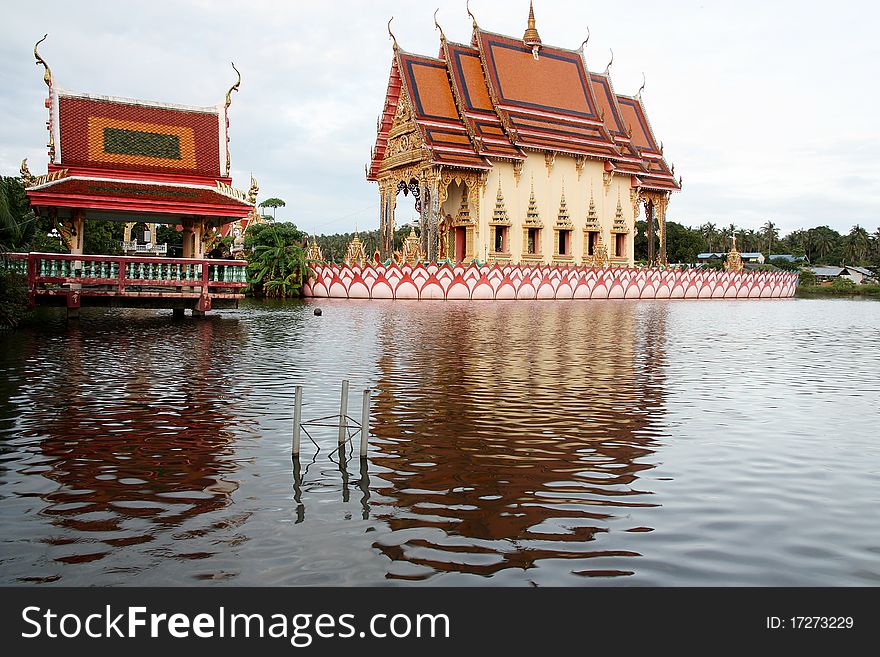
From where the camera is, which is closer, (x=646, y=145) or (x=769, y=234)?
(x=646, y=145)

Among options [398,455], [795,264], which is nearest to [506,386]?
[398,455]

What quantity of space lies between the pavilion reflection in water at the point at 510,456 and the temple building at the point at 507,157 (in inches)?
1110

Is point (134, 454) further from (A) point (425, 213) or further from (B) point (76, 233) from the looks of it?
(A) point (425, 213)

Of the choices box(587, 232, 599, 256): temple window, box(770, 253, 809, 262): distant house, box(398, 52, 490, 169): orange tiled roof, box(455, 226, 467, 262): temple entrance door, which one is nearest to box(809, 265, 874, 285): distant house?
box(770, 253, 809, 262): distant house

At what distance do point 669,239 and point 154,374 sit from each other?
8500cm

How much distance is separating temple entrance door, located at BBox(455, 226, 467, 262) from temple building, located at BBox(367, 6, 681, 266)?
2.2 inches

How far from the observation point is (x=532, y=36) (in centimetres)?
4672

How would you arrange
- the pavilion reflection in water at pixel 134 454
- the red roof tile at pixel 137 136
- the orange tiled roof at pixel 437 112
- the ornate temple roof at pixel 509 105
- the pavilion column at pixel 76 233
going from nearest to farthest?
the pavilion reflection in water at pixel 134 454 < the pavilion column at pixel 76 233 < the red roof tile at pixel 137 136 < the orange tiled roof at pixel 437 112 < the ornate temple roof at pixel 509 105

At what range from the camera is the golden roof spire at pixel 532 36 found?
153 ft

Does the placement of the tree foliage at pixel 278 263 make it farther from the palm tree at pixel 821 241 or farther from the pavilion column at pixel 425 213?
the palm tree at pixel 821 241

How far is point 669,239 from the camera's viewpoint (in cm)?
9044

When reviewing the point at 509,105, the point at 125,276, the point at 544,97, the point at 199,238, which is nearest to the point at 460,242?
the point at 509,105

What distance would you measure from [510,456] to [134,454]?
3.13m

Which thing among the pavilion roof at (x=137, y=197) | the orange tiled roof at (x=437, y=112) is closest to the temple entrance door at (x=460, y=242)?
the orange tiled roof at (x=437, y=112)
